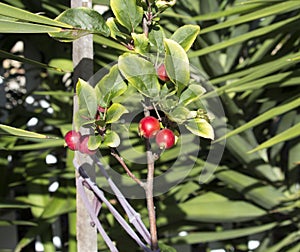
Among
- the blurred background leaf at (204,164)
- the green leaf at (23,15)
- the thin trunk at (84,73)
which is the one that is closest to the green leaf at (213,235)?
the blurred background leaf at (204,164)

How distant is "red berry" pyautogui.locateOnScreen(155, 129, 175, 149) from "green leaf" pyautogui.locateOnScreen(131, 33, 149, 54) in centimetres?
6

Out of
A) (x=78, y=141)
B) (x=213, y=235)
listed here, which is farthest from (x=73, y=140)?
(x=213, y=235)

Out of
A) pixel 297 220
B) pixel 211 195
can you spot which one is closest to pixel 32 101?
pixel 211 195

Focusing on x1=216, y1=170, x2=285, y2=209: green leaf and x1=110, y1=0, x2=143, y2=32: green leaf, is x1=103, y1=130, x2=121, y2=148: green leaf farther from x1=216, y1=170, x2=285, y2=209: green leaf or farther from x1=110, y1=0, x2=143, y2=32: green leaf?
x1=216, y1=170, x2=285, y2=209: green leaf

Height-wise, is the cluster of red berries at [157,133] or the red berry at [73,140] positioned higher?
the red berry at [73,140]

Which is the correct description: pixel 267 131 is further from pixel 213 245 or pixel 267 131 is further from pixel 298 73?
pixel 298 73

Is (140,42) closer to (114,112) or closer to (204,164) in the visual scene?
(114,112)

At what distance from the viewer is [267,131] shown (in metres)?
1.18

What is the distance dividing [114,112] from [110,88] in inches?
0.9

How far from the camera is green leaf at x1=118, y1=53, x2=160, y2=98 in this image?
1.49 ft

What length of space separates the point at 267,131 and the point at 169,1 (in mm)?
740

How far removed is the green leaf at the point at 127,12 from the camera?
469 millimetres

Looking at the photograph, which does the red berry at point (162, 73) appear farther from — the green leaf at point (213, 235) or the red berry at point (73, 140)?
the green leaf at point (213, 235)

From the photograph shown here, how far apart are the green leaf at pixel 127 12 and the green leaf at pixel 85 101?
6 cm
